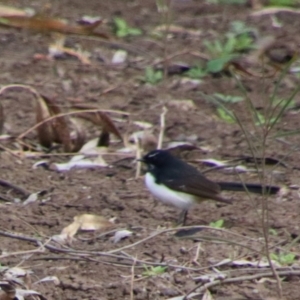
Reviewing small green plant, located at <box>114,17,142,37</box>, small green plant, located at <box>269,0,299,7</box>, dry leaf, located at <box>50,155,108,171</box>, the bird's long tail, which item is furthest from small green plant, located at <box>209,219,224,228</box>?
small green plant, located at <box>269,0,299,7</box>

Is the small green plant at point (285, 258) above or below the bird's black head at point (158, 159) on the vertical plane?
above

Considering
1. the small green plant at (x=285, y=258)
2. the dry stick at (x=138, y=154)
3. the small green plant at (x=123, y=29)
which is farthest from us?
the small green plant at (x=123, y=29)

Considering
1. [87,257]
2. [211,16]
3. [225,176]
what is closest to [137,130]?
[225,176]

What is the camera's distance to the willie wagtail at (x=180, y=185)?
21.7ft

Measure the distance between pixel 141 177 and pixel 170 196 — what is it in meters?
0.76

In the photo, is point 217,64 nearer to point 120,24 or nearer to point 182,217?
point 120,24

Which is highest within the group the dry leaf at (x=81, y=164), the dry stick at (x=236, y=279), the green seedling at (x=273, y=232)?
the dry stick at (x=236, y=279)

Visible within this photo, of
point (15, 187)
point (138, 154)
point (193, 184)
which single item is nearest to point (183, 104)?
point (138, 154)

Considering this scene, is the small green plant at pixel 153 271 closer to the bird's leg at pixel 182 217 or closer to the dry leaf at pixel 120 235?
the dry leaf at pixel 120 235

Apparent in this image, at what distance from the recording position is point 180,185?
6871 millimetres

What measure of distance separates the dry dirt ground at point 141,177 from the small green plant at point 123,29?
9 cm

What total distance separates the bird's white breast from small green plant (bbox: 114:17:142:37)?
438cm

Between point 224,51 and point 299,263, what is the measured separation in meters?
5.14

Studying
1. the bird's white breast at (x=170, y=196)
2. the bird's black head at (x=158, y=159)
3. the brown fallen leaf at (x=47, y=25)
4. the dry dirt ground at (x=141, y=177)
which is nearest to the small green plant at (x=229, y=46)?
the dry dirt ground at (x=141, y=177)
